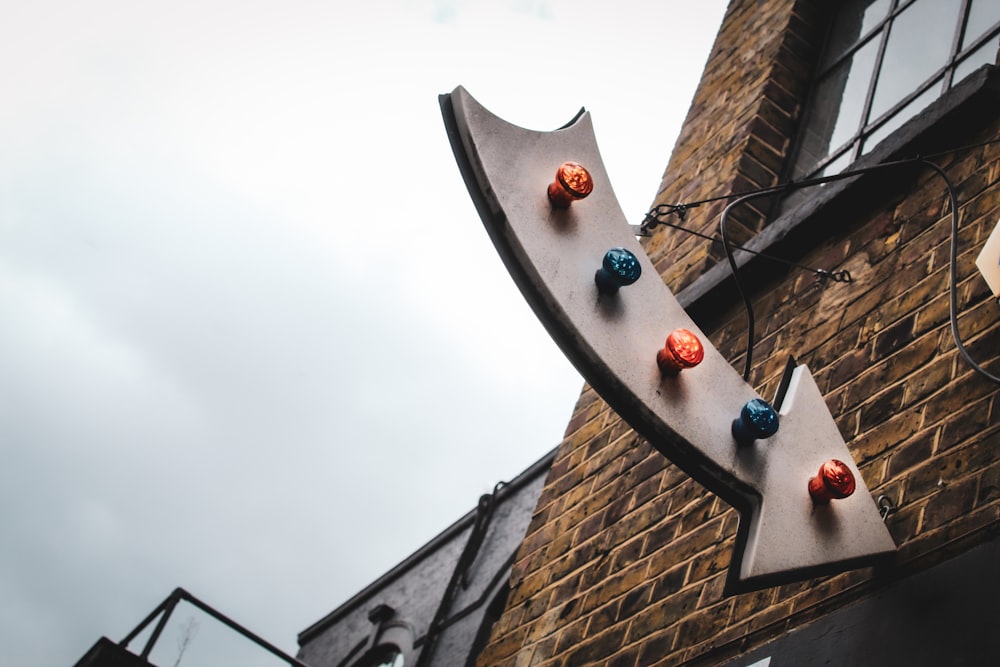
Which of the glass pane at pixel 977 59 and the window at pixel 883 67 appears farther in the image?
the window at pixel 883 67

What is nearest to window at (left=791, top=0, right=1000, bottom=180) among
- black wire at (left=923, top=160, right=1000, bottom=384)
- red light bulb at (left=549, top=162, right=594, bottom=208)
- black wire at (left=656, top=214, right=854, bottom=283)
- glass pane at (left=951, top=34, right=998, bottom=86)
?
glass pane at (left=951, top=34, right=998, bottom=86)

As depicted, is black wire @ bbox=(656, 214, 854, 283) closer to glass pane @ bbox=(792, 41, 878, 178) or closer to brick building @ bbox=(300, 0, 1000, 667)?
brick building @ bbox=(300, 0, 1000, 667)

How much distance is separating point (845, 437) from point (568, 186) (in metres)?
0.99

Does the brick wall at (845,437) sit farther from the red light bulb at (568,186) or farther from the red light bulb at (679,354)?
the red light bulb at (568,186)

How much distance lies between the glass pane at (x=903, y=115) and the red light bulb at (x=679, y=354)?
6.23 ft

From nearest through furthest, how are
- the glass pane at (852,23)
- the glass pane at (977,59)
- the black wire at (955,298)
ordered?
the black wire at (955,298) < the glass pane at (977,59) < the glass pane at (852,23)

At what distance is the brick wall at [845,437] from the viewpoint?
2.44 m

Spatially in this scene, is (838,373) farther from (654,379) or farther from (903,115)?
(903,115)

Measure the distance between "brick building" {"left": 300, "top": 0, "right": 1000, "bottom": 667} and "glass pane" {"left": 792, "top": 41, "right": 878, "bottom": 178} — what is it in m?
0.01

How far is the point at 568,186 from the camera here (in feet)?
7.98

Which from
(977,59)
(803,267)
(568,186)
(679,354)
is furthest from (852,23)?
(679,354)

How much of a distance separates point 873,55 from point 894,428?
8.19ft

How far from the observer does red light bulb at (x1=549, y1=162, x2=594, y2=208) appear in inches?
95.7

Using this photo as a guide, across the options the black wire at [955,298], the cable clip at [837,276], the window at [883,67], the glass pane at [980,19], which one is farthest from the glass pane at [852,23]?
the black wire at [955,298]
